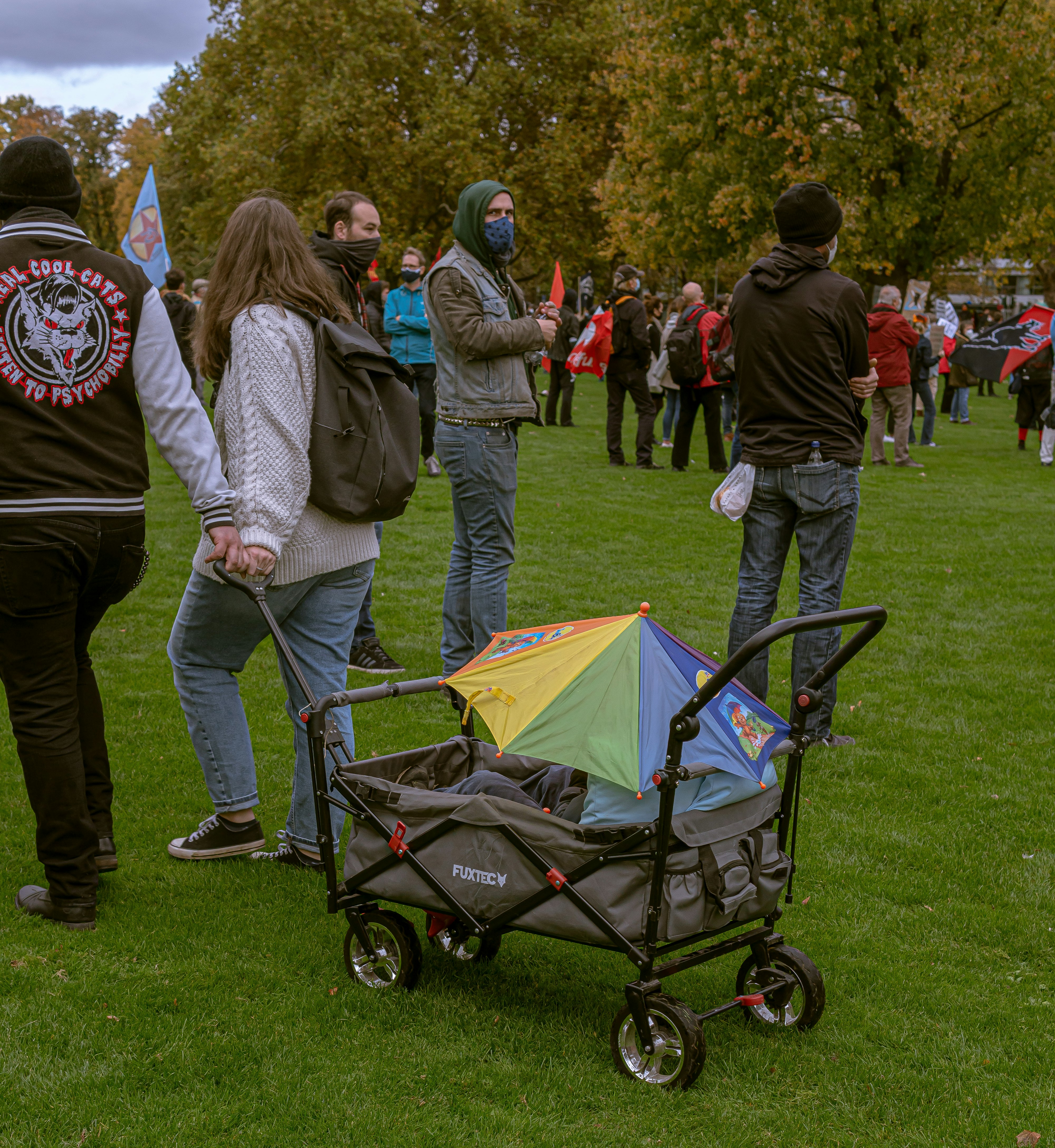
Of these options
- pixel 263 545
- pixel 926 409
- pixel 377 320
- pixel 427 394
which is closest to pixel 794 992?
pixel 263 545

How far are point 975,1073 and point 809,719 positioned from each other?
→ 278cm

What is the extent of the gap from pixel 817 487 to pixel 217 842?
114 inches

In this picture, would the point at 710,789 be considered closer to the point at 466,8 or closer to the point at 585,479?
the point at 585,479

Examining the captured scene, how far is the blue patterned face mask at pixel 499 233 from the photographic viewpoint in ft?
18.4

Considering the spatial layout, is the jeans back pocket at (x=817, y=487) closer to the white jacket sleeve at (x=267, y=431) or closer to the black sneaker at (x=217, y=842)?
the white jacket sleeve at (x=267, y=431)

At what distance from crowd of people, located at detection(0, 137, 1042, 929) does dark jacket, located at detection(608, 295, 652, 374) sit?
374 inches

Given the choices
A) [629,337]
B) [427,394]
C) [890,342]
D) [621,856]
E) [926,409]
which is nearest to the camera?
[621,856]

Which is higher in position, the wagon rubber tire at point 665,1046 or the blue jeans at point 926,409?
the blue jeans at point 926,409

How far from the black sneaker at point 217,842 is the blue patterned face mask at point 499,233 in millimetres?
2718

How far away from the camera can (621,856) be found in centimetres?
309

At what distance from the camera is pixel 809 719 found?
19.6 feet

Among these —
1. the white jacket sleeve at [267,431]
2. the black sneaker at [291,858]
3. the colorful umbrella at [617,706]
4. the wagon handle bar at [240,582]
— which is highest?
the white jacket sleeve at [267,431]

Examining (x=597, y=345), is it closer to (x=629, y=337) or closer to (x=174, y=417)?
(x=629, y=337)

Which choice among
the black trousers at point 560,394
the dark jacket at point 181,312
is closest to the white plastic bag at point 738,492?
the dark jacket at point 181,312
